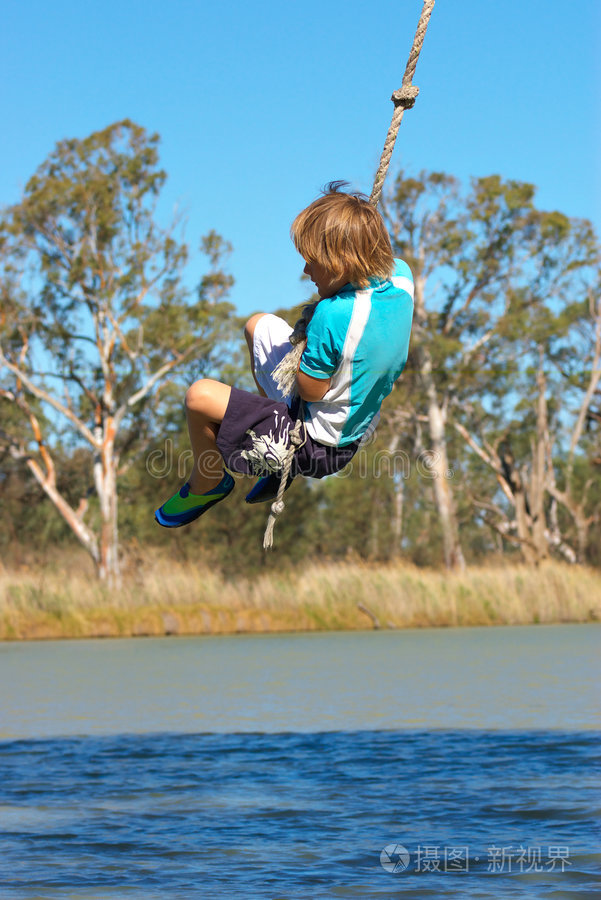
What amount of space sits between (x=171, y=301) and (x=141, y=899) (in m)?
23.0

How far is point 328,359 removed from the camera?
371cm

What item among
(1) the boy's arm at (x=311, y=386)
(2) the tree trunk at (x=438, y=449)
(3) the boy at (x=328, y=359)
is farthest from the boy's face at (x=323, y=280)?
(2) the tree trunk at (x=438, y=449)

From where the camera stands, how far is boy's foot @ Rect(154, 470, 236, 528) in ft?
14.0

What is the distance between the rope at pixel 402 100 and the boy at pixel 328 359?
0.13 m

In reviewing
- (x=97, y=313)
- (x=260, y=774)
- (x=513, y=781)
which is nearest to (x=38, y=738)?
(x=260, y=774)

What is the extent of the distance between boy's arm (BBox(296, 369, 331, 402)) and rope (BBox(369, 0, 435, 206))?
0.59 metres

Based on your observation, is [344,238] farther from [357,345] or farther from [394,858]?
[394,858]

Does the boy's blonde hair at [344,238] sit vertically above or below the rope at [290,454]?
above

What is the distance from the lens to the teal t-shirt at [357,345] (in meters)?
3.71

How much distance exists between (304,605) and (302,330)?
17.7 meters

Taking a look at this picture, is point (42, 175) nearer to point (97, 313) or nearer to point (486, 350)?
point (97, 313)

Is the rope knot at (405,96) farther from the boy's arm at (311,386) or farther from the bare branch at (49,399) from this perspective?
the bare branch at (49,399)

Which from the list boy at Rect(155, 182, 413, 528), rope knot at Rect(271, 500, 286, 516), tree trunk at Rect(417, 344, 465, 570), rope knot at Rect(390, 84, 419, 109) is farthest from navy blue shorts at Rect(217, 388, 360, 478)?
tree trunk at Rect(417, 344, 465, 570)

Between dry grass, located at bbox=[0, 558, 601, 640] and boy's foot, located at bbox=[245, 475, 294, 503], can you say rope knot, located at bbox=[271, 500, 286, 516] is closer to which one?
boy's foot, located at bbox=[245, 475, 294, 503]
